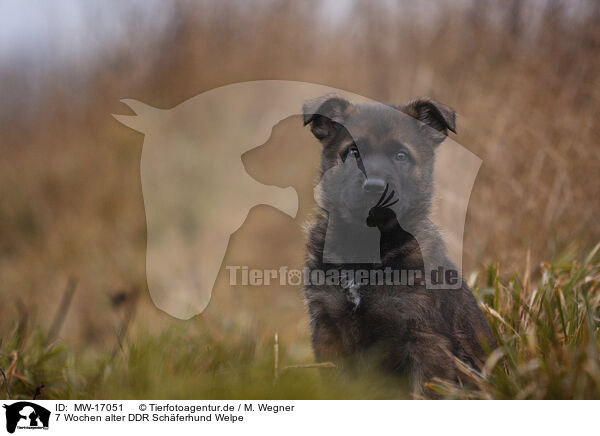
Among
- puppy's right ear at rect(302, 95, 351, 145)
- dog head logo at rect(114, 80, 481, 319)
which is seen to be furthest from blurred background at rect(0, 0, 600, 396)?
puppy's right ear at rect(302, 95, 351, 145)

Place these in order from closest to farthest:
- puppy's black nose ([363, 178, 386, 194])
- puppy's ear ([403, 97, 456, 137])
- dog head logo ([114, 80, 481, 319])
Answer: puppy's black nose ([363, 178, 386, 194])
puppy's ear ([403, 97, 456, 137])
dog head logo ([114, 80, 481, 319])

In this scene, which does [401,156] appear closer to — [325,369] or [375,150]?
[375,150]

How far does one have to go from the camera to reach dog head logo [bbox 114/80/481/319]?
6.13m

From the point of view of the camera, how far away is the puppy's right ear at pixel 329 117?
148 inches

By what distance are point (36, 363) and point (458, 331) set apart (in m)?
2.65

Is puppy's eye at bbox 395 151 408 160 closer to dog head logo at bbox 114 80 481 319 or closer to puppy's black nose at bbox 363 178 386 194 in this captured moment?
puppy's black nose at bbox 363 178 386 194

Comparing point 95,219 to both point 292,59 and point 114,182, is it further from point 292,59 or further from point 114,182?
point 292,59

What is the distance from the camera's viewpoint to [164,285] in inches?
259

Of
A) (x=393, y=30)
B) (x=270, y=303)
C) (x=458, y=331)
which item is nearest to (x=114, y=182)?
(x=270, y=303)

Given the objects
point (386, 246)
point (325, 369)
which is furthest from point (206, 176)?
point (325, 369)

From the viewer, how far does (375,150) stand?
358 cm
